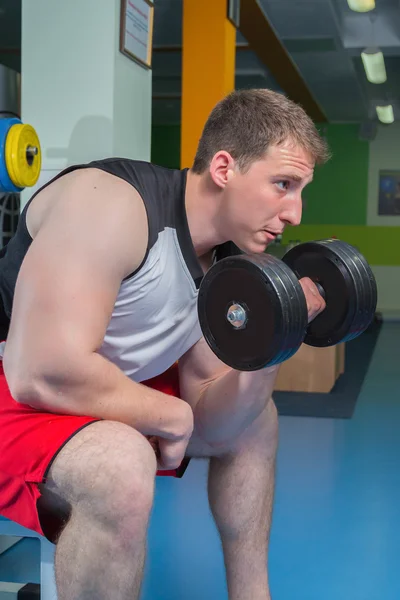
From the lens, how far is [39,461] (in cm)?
99

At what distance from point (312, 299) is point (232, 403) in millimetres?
213

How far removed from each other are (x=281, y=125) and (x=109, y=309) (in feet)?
1.35

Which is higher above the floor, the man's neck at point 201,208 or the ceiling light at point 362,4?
the ceiling light at point 362,4

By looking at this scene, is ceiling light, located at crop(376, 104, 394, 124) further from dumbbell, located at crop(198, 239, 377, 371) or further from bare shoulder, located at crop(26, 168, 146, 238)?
bare shoulder, located at crop(26, 168, 146, 238)

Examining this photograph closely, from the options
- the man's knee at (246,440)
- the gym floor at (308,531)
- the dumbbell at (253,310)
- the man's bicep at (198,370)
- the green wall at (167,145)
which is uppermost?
the green wall at (167,145)

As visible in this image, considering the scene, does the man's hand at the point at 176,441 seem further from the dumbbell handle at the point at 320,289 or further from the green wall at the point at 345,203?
the green wall at the point at 345,203

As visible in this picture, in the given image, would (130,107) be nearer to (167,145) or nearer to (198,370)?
(198,370)

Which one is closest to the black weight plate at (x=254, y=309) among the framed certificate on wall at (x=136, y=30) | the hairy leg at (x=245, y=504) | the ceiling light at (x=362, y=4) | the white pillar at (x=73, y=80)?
the hairy leg at (x=245, y=504)

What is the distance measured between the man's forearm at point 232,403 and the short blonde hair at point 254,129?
340mm

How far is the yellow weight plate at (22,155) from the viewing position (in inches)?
74.2

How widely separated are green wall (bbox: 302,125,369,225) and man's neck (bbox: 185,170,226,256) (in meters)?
7.75

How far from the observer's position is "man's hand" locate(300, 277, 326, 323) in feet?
4.00

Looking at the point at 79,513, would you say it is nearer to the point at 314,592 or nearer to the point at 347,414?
the point at 314,592

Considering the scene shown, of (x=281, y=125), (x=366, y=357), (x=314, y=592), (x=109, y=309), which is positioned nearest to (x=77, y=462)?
(x=109, y=309)
